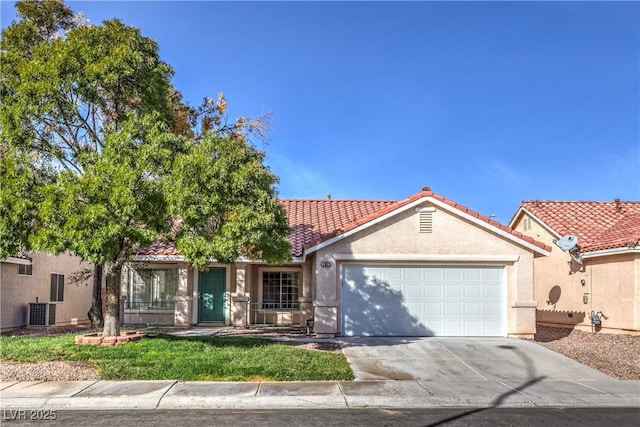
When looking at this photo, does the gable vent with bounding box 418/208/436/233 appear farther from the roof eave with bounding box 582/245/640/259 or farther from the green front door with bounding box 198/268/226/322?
the green front door with bounding box 198/268/226/322

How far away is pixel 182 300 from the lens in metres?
19.1

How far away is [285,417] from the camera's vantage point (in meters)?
8.51

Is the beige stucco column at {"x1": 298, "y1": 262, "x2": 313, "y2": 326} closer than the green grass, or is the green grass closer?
the green grass

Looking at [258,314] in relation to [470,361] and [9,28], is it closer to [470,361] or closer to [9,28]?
[470,361]

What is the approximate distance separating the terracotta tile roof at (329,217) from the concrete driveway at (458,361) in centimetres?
316

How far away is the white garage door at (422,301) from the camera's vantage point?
16.7m

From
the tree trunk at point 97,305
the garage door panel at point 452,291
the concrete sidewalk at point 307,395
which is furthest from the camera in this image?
the tree trunk at point 97,305

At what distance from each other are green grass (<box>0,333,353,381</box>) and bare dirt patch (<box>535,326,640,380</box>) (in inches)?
233

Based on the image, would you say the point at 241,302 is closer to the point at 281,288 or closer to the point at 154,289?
the point at 281,288

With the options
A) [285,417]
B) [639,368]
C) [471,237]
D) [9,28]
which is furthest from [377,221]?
[9,28]

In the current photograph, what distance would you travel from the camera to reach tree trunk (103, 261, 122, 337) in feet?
44.7

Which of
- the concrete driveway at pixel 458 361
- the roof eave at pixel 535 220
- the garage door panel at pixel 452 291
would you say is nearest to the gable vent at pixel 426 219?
the garage door panel at pixel 452 291

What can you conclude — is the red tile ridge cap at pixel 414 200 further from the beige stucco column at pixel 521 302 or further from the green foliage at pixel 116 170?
the green foliage at pixel 116 170

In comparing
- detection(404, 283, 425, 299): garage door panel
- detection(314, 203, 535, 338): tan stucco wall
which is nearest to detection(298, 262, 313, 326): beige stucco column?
detection(314, 203, 535, 338): tan stucco wall
